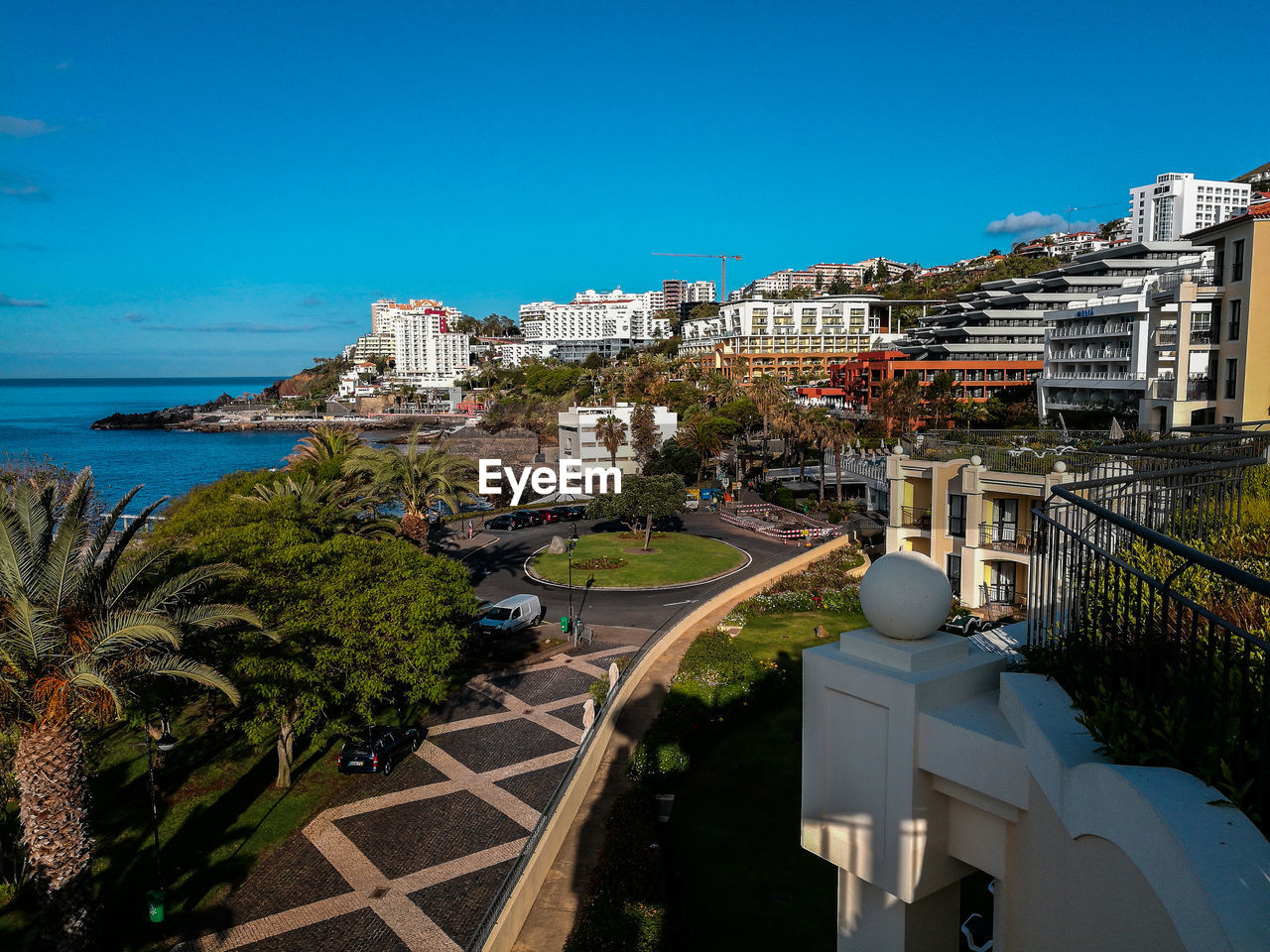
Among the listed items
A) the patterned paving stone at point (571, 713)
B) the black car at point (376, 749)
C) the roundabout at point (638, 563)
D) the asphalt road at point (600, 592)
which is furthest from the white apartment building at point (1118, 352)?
the black car at point (376, 749)

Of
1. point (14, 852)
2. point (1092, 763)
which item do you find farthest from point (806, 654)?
point (14, 852)

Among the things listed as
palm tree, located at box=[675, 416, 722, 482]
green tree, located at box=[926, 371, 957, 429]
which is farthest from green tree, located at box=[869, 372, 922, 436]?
palm tree, located at box=[675, 416, 722, 482]

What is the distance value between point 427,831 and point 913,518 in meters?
25.9

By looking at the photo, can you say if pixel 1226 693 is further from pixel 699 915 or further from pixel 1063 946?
pixel 699 915

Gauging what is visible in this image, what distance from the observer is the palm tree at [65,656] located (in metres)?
12.7

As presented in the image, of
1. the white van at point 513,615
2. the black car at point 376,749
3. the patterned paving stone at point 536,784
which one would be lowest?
the patterned paving stone at point 536,784

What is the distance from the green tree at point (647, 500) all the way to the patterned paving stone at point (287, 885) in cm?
3079

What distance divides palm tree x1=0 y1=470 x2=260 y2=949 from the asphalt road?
734 inches

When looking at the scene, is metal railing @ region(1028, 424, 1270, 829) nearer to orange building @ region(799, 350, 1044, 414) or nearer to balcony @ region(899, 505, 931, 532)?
balcony @ region(899, 505, 931, 532)

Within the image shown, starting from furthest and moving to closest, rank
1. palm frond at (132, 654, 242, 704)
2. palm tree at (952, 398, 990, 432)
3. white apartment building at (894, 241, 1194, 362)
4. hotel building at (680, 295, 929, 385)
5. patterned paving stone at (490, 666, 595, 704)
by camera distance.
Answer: hotel building at (680, 295, 929, 385) → white apartment building at (894, 241, 1194, 362) → palm tree at (952, 398, 990, 432) → patterned paving stone at (490, 666, 595, 704) → palm frond at (132, 654, 242, 704)

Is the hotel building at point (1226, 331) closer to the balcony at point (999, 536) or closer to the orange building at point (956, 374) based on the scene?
the balcony at point (999, 536)

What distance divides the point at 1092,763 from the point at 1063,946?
137 centimetres

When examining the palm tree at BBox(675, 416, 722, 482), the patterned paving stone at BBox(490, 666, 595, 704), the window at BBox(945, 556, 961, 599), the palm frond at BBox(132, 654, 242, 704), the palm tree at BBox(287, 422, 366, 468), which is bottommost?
the patterned paving stone at BBox(490, 666, 595, 704)

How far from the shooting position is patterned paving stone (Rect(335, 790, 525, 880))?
55.3ft
